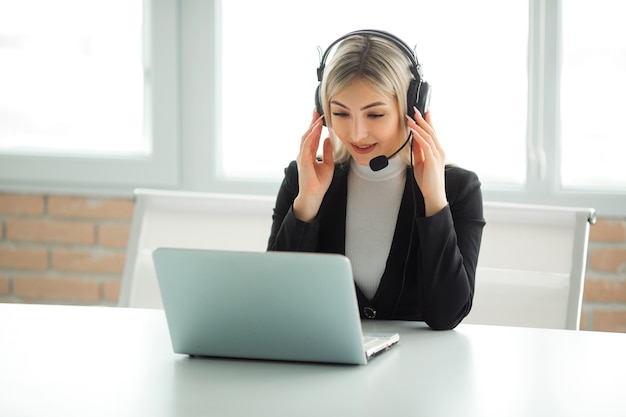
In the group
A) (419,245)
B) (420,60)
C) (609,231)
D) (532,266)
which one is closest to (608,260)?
(609,231)

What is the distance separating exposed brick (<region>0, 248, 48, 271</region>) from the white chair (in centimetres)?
107

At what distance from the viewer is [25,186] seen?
2727 mm

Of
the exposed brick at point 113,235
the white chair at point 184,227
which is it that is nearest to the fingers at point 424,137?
the white chair at point 184,227

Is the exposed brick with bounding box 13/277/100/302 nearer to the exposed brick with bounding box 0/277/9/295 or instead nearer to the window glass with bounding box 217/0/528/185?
Answer: the exposed brick with bounding box 0/277/9/295

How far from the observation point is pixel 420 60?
2.40 meters

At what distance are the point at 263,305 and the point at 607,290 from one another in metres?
1.51

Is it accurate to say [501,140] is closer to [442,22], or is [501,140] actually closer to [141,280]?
[442,22]

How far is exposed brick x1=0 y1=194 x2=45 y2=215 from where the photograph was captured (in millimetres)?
2727

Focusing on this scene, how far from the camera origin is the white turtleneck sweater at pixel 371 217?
1.51m

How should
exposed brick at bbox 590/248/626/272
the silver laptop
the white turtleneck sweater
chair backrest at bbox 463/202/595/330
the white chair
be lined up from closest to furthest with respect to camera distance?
the silver laptop, the white turtleneck sweater, chair backrest at bbox 463/202/595/330, the white chair, exposed brick at bbox 590/248/626/272

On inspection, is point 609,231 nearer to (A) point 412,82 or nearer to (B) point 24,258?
(A) point 412,82

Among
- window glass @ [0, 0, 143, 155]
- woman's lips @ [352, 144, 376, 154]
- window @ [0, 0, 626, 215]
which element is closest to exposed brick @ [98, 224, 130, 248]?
window @ [0, 0, 626, 215]

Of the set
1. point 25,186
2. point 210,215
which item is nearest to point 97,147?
point 25,186

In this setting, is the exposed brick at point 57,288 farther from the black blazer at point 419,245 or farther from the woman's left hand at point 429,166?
the woman's left hand at point 429,166
